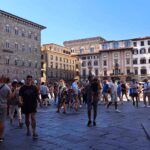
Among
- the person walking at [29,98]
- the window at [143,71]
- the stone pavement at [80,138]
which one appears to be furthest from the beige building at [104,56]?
the person walking at [29,98]

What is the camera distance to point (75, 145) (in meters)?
6.11

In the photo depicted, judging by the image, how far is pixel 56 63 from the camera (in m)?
71.6

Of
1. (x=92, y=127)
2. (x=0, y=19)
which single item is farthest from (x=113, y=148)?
(x=0, y=19)

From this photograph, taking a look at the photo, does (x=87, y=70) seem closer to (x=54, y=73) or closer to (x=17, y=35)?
(x=54, y=73)

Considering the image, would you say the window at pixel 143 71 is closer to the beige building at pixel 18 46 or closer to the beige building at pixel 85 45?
the beige building at pixel 85 45

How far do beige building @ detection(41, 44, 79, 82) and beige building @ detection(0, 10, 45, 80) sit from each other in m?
10.4

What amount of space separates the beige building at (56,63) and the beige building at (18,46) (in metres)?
10.4

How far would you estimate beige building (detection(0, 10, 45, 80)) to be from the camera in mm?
47719

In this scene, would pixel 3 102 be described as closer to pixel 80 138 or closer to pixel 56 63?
pixel 80 138

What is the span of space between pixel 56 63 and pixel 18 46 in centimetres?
2125

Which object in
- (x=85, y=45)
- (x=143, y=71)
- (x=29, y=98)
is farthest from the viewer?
(x=85, y=45)

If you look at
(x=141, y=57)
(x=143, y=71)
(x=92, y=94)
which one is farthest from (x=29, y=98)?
(x=141, y=57)

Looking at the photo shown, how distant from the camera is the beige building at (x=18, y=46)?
157 ft

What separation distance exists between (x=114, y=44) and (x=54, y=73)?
17613 mm
